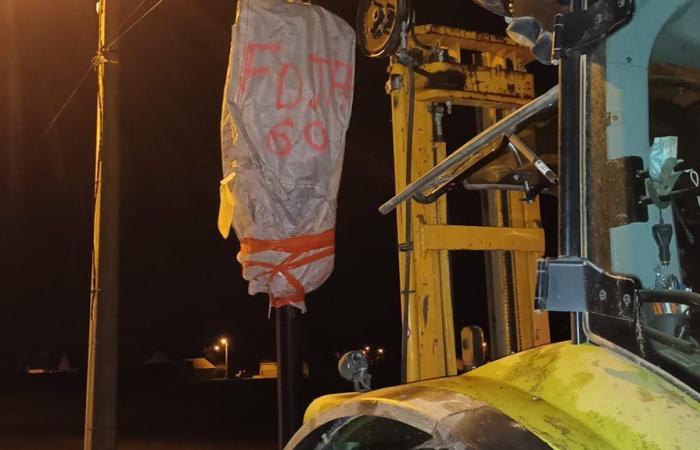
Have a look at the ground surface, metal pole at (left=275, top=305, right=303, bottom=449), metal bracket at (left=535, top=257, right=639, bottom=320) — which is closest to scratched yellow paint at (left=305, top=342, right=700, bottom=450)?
metal bracket at (left=535, top=257, right=639, bottom=320)

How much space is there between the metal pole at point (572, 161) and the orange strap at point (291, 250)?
2.05 metres

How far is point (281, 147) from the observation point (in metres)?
3.55

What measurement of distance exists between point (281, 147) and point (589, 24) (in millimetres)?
2056

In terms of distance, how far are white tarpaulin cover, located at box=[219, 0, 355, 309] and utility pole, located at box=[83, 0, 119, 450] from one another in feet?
17.3

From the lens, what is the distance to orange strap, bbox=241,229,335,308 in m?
3.55

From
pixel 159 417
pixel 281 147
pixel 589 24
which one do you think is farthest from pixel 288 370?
pixel 159 417

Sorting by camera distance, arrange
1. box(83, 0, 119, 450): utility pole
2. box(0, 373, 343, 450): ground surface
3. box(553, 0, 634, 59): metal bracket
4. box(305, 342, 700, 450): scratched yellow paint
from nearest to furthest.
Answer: box(305, 342, 700, 450): scratched yellow paint, box(553, 0, 634, 59): metal bracket, box(83, 0, 119, 450): utility pole, box(0, 373, 343, 450): ground surface

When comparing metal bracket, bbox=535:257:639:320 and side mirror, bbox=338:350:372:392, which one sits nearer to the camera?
metal bracket, bbox=535:257:639:320

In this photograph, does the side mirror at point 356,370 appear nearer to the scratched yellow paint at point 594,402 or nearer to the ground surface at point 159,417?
the scratched yellow paint at point 594,402

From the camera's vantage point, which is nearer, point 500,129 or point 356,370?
point 500,129

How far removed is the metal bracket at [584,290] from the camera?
1.61m

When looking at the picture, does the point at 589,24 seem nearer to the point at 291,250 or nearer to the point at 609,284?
the point at 609,284

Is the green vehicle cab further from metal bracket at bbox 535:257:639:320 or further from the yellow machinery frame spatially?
the yellow machinery frame

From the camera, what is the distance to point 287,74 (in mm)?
3588
